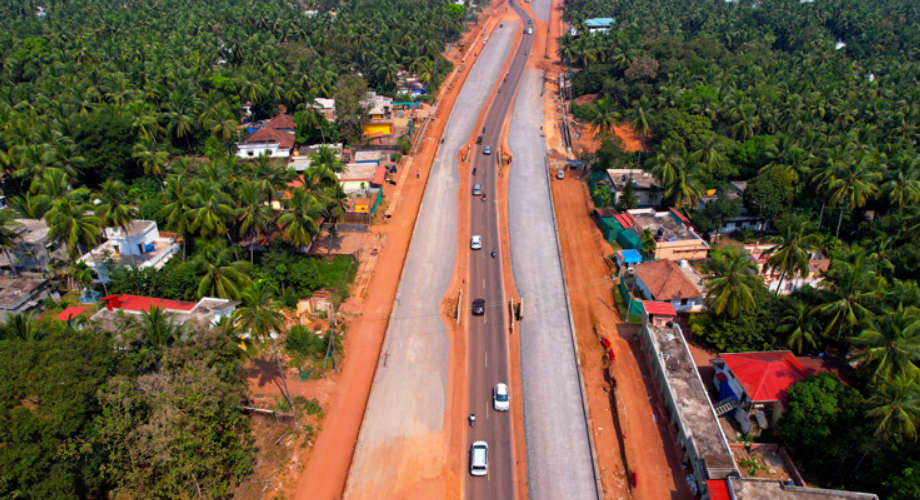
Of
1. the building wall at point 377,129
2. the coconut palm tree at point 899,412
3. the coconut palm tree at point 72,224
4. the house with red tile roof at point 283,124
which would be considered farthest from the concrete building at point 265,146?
the coconut palm tree at point 899,412

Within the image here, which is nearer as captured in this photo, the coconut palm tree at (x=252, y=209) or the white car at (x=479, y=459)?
the white car at (x=479, y=459)

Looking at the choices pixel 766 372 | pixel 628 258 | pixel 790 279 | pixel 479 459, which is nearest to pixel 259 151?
pixel 628 258

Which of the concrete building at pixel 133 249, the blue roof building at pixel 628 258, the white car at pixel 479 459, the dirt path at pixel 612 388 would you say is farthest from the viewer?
the blue roof building at pixel 628 258

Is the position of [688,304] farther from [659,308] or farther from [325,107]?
[325,107]

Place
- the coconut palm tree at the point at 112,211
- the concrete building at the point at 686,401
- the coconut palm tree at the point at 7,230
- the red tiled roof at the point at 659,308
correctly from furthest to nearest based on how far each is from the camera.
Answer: the coconut palm tree at the point at 112,211, the coconut palm tree at the point at 7,230, the red tiled roof at the point at 659,308, the concrete building at the point at 686,401

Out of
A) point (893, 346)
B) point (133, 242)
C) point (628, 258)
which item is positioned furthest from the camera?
point (628, 258)

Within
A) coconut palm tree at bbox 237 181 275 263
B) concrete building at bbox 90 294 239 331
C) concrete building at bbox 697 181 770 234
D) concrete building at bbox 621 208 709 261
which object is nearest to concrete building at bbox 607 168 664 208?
concrete building at bbox 621 208 709 261

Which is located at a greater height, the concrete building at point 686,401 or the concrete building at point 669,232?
the concrete building at point 669,232

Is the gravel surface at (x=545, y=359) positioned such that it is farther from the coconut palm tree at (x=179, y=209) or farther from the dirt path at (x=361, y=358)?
the coconut palm tree at (x=179, y=209)
